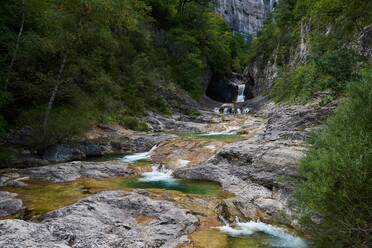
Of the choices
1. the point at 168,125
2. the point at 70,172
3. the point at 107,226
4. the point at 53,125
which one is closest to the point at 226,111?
the point at 168,125

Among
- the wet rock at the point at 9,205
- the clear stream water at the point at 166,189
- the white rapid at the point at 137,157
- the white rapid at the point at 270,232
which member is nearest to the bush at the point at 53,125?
the white rapid at the point at 137,157

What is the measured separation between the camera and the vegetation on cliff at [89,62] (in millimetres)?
17078

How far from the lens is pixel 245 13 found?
9112cm

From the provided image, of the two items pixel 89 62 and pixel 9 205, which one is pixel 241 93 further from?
pixel 9 205

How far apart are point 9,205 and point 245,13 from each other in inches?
3507

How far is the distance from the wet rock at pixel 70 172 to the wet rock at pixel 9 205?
8.62 ft

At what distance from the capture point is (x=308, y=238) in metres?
9.22

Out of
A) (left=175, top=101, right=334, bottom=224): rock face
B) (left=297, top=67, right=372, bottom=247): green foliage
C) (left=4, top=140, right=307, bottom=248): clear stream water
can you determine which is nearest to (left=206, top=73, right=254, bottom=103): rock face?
A: (left=175, top=101, right=334, bottom=224): rock face

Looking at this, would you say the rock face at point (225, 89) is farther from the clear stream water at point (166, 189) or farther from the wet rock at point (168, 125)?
the clear stream water at point (166, 189)

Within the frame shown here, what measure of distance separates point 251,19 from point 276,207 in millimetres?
87861

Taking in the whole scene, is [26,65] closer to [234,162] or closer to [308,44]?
[234,162]

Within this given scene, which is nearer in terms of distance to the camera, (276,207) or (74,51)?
(276,207)

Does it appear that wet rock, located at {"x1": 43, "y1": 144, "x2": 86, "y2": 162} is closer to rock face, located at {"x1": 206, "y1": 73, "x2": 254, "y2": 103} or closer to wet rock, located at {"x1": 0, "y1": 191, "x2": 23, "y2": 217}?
wet rock, located at {"x1": 0, "y1": 191, "x2": 23, "y2": 217}

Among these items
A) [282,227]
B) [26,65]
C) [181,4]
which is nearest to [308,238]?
[282,227]
